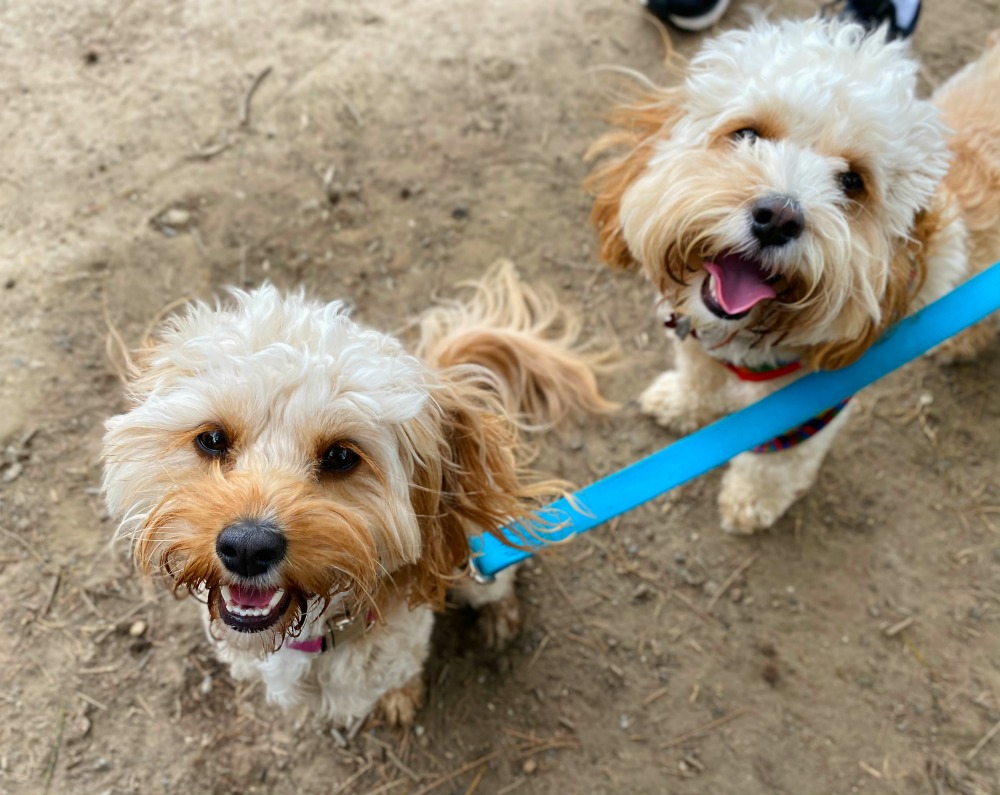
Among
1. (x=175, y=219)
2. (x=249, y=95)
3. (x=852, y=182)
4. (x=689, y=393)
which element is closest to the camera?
(x=852, y=182)

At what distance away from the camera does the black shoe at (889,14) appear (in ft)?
12.7

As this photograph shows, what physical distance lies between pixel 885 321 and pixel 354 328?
4.86 feet

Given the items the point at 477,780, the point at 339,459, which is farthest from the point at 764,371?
the point at 477,780

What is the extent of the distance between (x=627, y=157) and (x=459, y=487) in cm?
119

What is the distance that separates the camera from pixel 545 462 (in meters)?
3.19

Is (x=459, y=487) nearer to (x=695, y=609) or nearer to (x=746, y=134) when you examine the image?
(x=746, y=134)

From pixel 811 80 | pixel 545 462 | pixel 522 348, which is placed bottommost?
pixel 545 462

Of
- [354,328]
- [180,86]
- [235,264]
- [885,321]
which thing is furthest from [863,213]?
[180,86]

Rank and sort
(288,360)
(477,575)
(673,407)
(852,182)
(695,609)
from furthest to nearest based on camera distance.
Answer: (673,407) < (695,609) < (477,575) < (852,182) < (288,360)

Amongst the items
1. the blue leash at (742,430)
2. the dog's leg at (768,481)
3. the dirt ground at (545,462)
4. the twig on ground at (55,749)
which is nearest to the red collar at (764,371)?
the blue leash at (742,430)

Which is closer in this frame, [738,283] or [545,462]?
[738,283]

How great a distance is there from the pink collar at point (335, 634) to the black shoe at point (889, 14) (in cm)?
376

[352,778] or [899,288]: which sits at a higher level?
[899,288]

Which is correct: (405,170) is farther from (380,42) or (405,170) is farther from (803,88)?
(803,88)
